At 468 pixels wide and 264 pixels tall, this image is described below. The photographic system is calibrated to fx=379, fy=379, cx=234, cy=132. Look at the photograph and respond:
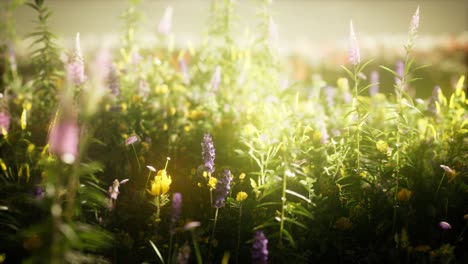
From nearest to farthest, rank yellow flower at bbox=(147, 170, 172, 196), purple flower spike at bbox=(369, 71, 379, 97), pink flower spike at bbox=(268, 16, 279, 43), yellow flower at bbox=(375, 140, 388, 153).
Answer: yellow flower at bbox=(147, 170, 172, 196) → yellow flower at bbox=(375, 140, 388, 153) → pink flower spike at bbox=(268, 16, 279, 43) → purple flower spike at bbox=(369, 71, 379, 97)

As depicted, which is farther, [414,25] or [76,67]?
[76,67]

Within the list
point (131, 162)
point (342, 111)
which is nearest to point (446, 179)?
point (342, 111)

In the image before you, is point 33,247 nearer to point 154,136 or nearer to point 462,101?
point 154,136

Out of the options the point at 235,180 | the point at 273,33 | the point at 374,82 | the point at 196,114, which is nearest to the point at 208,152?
the point at 235,180

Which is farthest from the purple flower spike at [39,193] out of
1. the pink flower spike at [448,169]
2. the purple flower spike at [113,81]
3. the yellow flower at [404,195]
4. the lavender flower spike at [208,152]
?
the pink flower spike at [448,169]

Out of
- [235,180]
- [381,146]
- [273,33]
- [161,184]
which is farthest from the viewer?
[273,33]

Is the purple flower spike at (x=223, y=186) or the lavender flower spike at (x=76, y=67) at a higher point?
the lavender flower spike at (x=76, y=67)

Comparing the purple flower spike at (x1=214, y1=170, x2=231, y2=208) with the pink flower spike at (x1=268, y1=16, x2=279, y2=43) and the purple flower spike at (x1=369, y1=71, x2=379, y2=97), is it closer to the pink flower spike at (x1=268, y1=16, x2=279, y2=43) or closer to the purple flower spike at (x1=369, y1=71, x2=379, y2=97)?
the pink flower spike at (x1=268, y1=16, x2=279, y2=43)

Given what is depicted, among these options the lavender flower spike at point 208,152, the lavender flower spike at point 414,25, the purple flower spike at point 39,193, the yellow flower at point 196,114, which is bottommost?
the purple flower spike at point 39,193

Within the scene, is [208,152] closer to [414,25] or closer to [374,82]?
[414,25]

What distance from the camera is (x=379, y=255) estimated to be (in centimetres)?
209

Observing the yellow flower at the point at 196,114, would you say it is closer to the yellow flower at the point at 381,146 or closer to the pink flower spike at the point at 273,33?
the pink flower spike at the point at 273,33

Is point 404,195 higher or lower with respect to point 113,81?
lower

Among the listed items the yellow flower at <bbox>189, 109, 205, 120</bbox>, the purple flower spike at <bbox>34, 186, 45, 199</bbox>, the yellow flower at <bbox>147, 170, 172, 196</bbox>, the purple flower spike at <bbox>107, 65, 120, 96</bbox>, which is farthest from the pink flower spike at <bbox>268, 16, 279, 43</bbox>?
the purple flower spike at <bbox>34, 186, 45, 199</bbox>
